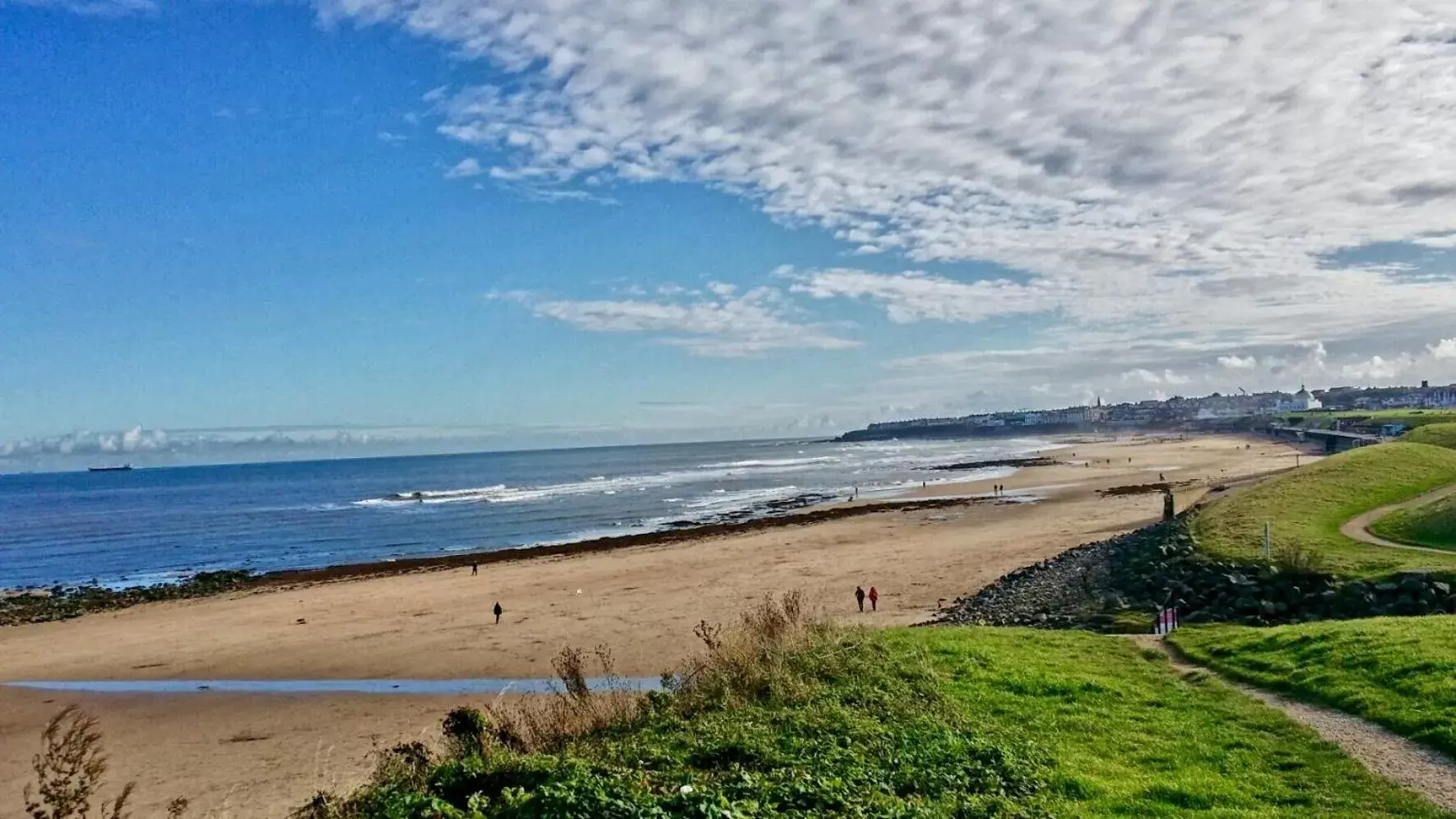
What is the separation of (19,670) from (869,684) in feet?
88.2

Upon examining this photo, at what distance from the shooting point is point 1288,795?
8.09 meters

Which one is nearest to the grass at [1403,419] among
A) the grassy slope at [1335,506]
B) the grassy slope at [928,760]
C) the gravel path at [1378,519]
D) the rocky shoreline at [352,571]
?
the grassy slope at [1335,506]

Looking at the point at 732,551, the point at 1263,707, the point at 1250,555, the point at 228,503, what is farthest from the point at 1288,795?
the point at 228,503

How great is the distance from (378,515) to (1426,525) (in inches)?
2789

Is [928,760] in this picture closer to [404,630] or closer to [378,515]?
[404,630]

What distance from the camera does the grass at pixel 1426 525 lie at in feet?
A: 70.4

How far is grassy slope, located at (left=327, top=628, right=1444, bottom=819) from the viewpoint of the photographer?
285 inches

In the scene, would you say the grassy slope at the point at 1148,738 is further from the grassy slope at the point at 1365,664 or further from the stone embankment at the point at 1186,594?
the stone embankment at the point at 1186,594

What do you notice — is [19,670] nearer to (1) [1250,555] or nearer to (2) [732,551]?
(2) [732,551]

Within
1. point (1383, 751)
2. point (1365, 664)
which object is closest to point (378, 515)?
point (1365, 664)

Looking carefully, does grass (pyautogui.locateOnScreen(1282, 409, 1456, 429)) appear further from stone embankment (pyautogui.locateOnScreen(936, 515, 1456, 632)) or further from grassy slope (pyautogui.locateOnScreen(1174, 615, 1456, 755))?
grassy slope (pyautogui.locateOnScreen(1174, 615, 1456, 755))

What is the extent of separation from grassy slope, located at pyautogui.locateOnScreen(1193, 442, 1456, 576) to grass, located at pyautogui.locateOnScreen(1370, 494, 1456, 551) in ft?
3.58

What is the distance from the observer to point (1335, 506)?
1102 inches

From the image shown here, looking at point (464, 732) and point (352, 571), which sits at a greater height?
point (464, 732)
